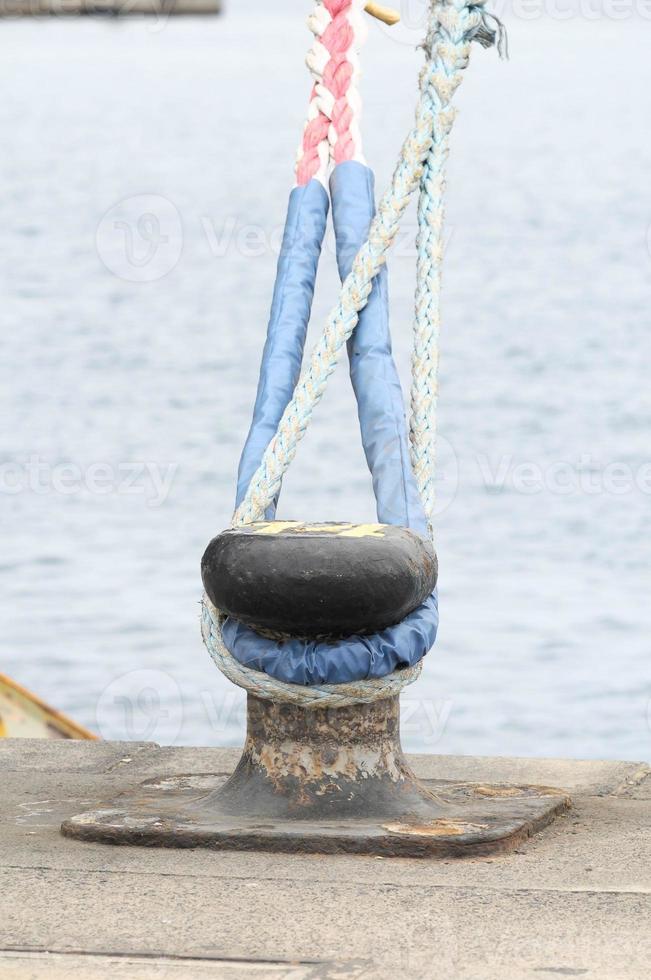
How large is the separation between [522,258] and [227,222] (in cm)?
542

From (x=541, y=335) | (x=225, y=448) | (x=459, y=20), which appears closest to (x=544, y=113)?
(x=541, y=335)

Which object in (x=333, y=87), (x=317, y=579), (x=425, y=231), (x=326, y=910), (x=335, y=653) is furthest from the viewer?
(x=333, y=87)

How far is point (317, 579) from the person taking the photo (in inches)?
140

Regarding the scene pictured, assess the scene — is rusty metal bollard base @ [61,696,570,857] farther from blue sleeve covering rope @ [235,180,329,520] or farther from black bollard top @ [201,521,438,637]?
Result: blue sleeve covering rope @ [235,180,329,520]

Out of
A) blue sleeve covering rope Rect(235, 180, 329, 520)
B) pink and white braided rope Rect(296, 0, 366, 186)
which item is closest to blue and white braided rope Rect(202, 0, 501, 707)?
blue sleeve covering rope Rect(235, 180, 329, 520)

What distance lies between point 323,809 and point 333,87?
5.43ft

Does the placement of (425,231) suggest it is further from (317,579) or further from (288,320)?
(317,579)

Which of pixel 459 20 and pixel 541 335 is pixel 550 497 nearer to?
pixel 541 335

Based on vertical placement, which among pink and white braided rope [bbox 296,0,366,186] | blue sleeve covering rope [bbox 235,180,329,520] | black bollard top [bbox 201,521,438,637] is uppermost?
pink and white braided rope [bbox 296,0,366,186]

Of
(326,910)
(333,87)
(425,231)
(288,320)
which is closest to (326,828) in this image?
(326,910)

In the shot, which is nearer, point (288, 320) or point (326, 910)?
point (326, 910)

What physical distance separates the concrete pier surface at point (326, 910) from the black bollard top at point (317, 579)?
45cm

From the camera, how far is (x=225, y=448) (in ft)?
64.7

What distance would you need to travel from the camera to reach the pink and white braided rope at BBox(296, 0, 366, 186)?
434 centimetres
